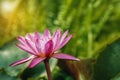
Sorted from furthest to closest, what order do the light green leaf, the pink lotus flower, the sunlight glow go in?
1. the sunlight glow
2. the light green leaf
3. the pink lotus flower

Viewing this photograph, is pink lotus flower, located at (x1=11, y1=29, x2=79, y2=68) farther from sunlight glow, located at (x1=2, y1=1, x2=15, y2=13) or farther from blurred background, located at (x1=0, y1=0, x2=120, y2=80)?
sunlight glow, located at (x1=2, y1=1, x2=15, y2=13)

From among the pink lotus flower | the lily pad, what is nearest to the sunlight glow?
the lily pad

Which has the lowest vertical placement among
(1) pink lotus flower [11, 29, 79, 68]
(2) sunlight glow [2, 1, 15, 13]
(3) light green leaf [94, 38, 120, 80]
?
(3) light green leaf [94, 38, 120, 80]

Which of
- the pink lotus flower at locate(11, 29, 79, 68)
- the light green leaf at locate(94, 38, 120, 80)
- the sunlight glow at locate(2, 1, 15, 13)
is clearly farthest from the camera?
the sunlight glow at locate(2, 1, 15, 13)

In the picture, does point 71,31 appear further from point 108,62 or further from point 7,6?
point 7,6

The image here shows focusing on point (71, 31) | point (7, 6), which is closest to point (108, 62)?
point (71, 31)

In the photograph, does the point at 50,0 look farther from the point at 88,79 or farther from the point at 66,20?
the point at 88,79

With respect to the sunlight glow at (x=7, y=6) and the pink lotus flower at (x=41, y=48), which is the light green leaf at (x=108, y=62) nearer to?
the pink lotus flower at (x=41, y=48)

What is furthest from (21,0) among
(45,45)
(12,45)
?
(45,45)

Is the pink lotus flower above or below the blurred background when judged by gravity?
above

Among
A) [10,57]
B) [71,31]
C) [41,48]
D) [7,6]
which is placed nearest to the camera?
[41,48]
